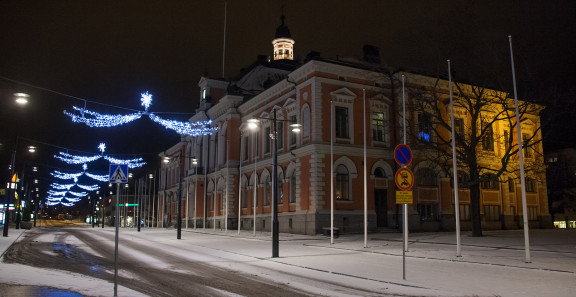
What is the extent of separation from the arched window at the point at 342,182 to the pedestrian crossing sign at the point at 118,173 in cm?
2573

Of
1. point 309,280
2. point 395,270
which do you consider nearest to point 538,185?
point 395,270

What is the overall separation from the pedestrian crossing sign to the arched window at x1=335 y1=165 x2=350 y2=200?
2573 centimetres

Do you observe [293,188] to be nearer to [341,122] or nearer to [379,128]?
[341,122]

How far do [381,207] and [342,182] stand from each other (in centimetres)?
414

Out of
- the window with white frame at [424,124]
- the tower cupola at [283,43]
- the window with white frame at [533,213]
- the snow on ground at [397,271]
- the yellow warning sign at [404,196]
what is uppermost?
the tower cupola at [283,43]

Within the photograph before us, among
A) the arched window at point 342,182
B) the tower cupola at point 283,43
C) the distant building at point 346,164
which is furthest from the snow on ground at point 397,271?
the tower cupola at point 283,43

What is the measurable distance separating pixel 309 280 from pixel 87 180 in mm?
61869

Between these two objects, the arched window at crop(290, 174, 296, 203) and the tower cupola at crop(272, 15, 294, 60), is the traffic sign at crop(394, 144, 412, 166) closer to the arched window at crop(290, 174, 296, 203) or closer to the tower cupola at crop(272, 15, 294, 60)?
the arched window at crop(290, 174, 296, 203)

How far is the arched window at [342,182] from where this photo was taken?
116 feet

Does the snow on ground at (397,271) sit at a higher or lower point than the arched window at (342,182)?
lower

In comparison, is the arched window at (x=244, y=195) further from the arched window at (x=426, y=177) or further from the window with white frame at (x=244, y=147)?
the arched window at (x=426, y=177)

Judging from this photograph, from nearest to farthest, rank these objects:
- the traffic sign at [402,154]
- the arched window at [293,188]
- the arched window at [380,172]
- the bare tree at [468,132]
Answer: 1. the traffic sign at [402,154]
2. the bare tree at [468,132]
3. the arched window at [380,172]
4. the arched window at [293,188]

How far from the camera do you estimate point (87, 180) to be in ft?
217

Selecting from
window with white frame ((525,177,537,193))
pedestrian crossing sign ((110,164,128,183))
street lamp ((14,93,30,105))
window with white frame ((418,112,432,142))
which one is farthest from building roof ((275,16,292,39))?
pedestrian crossing sign ((110,164,128,183))
